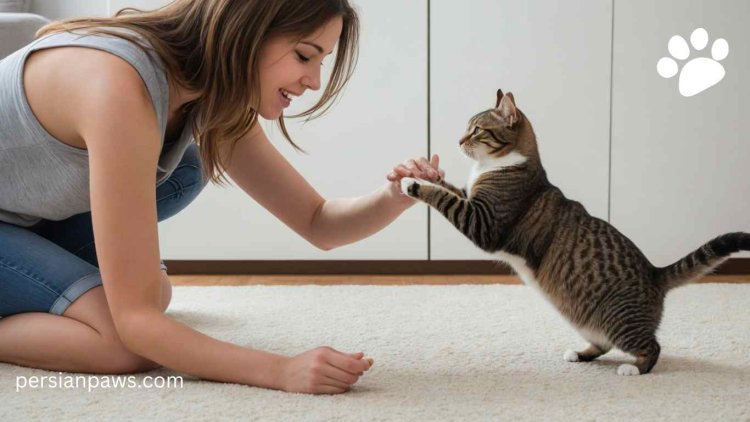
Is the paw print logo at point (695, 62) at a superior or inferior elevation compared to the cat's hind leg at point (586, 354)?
superior

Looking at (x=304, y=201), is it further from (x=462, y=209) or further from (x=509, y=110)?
(x=509, y=110)

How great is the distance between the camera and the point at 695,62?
8.17 ft

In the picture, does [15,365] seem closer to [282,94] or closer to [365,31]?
[282,94]

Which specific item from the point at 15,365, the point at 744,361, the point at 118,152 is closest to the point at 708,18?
the point at 744,361

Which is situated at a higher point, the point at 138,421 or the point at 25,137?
the point at 25,137

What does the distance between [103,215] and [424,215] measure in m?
1.48

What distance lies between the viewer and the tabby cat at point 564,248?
1.38 m

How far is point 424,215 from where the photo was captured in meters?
2.53

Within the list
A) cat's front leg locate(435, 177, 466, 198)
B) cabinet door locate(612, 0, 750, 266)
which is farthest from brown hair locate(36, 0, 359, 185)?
cabinet door locate(612, 0, 750, 266)

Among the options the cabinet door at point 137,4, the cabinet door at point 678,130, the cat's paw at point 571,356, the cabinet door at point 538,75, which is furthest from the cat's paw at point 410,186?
the cabinet door at point 137,4

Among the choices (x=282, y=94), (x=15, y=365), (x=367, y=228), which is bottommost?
(x=15, y=365)

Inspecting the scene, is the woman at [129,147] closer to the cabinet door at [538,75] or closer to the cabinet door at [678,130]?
the cabinet door at [538,75]

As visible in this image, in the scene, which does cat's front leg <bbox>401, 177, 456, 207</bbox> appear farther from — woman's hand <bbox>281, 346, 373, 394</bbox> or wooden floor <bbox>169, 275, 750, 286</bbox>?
wooden floor <bbox>169, 275, 750, 286</bbox>

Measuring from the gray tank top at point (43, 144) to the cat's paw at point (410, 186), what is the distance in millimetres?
393
